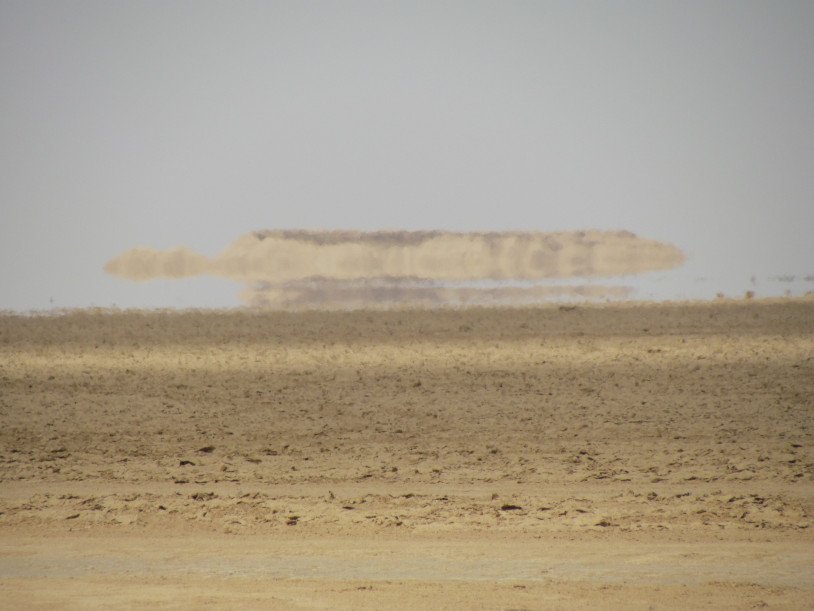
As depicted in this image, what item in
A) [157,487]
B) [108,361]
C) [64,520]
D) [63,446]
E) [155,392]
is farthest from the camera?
[108,361]

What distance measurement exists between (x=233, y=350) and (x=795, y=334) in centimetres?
1208

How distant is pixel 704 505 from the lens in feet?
20.7

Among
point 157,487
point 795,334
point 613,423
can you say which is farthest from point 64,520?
point 795,334

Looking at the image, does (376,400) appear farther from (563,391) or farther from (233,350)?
(233,350)

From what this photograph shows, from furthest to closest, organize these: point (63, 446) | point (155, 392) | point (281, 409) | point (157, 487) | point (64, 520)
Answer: point (155, 392), point (281, 409), point (63, 446), point (157, 487), point (64, 520)

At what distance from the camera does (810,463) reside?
7.77 metres

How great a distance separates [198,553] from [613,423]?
→ 626cm

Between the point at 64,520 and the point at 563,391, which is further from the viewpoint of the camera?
the point at 563,391

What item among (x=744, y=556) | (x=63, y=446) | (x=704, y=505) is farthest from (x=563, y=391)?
(x=63, y=446)

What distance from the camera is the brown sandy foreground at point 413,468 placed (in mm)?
4789

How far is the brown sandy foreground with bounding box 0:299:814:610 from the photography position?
4.79m

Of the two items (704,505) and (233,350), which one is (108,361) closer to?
(233,350)

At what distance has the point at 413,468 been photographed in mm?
8016

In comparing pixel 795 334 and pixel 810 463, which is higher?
pixel 795 334
